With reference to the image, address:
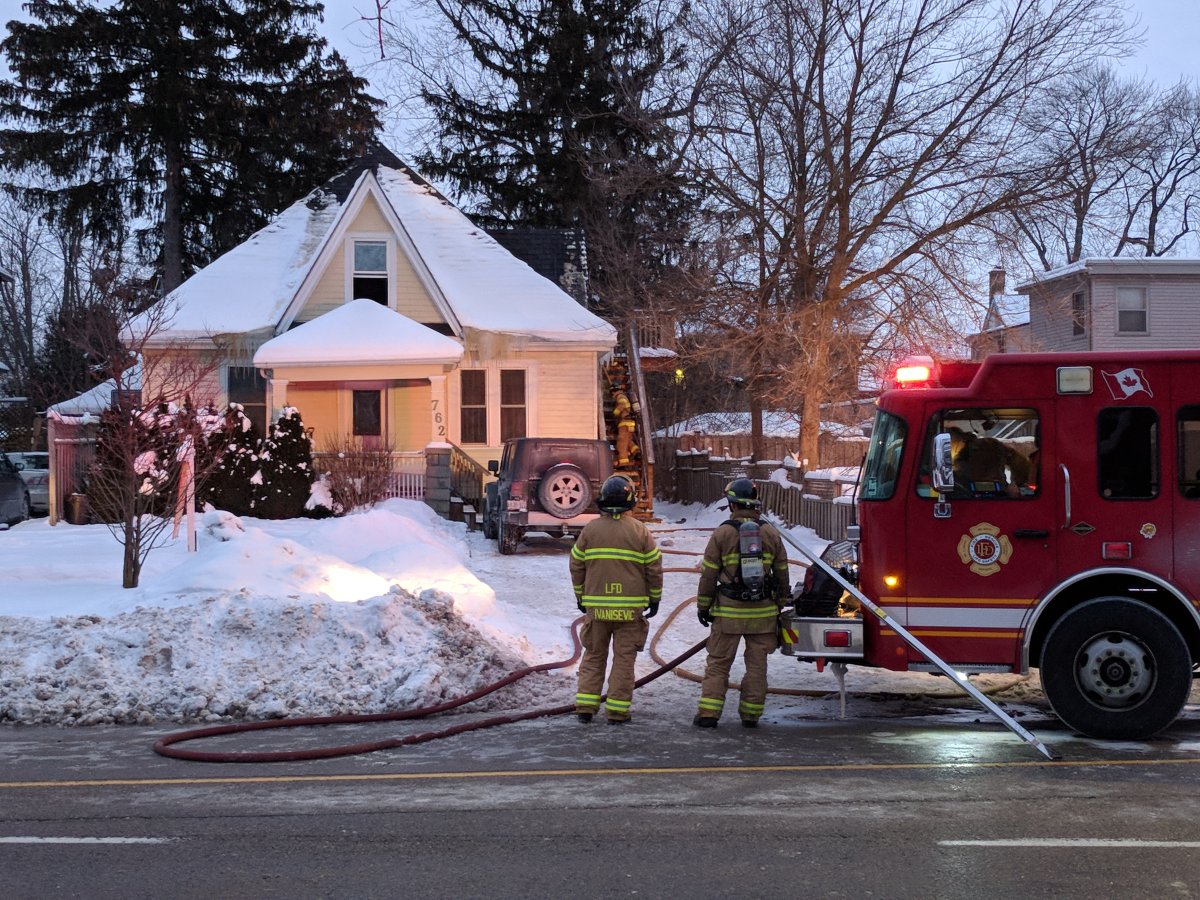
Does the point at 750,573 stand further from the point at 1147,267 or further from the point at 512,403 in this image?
the point at 1147,267

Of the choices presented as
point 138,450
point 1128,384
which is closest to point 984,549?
point 1128,384

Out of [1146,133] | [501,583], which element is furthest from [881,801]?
[1146,133]

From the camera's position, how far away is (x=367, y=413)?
2664 centimetres

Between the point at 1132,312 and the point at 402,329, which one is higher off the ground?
the point at 1132,312

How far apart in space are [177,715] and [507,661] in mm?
2555

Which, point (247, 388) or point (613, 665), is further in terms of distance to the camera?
point (247, 388)

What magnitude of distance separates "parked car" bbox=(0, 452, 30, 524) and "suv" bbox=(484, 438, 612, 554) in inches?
363

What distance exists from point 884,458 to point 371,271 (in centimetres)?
1960

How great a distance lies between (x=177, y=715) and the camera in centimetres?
885

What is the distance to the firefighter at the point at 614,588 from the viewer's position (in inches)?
342

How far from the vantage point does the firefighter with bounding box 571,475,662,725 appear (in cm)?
868

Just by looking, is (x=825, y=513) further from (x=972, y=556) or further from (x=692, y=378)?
(x=692, y=378)

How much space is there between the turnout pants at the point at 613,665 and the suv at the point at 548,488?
8.29m

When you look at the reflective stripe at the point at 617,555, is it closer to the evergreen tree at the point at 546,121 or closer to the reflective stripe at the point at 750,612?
the reflective stripe at the point at 750,612
